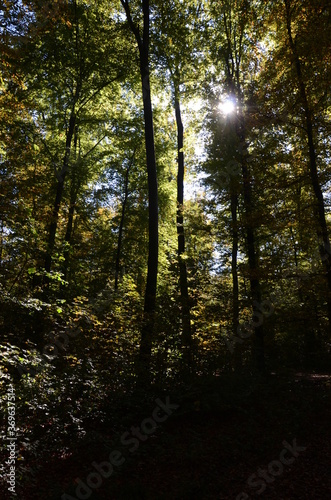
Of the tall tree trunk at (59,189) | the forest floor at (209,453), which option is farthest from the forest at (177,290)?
the tall tree trunk at (59,189)

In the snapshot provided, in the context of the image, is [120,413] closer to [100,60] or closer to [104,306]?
[104,306]

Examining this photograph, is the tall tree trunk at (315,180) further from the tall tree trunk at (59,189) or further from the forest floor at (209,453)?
the tall tree trunk at (59,189)

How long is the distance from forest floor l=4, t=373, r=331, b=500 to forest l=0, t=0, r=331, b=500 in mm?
36

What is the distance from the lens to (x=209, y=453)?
6.01 m

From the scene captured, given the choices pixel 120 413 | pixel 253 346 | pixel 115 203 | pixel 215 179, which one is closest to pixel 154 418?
pixel 120 413

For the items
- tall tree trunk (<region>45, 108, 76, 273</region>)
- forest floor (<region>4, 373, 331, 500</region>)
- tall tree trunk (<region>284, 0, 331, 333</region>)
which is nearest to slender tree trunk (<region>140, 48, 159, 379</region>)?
forest floor (<region>4, 373, 331, 500</region>)

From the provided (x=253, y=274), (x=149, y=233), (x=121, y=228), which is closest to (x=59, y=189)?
(x=149, y=233)

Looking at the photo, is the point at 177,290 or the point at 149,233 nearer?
the point at 149,233

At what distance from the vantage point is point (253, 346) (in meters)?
11.4

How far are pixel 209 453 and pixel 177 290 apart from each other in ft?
17.7

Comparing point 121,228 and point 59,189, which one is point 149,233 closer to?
point 59,189

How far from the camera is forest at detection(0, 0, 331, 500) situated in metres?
5.64

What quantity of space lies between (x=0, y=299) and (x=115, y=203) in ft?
58.7

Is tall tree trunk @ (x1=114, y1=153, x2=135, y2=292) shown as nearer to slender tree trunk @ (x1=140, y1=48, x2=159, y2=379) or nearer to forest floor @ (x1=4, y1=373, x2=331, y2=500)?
slender tree trunk @ (x1=140, y1=48, x2=159, y2=379)
